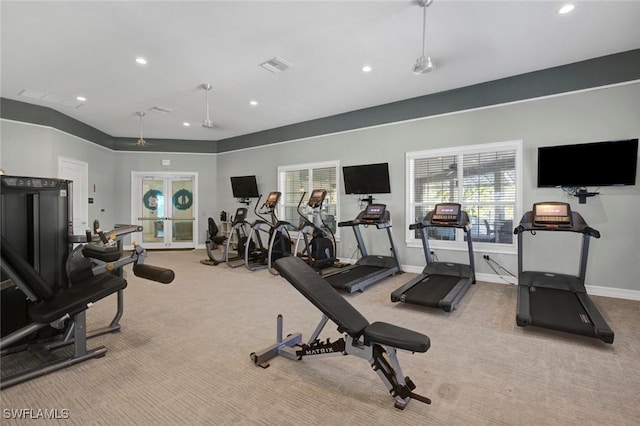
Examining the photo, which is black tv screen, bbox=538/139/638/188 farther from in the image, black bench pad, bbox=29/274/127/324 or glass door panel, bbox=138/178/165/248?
glass door panel, bbox=138/178/165/248

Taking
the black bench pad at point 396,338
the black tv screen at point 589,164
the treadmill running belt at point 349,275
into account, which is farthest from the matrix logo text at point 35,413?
the black tv screen at point 589,164

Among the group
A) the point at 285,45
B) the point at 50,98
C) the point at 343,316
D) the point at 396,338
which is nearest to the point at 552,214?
the point at 396,338

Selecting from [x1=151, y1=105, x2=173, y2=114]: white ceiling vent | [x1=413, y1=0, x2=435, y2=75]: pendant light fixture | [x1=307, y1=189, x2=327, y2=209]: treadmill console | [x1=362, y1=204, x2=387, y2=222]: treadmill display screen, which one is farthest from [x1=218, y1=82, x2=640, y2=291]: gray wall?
[x1=151, y1=105, x2=173, y2=114]: white ceiling vent

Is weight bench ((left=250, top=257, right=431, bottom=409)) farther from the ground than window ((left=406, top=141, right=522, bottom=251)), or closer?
closer

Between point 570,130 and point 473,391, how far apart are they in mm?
4134

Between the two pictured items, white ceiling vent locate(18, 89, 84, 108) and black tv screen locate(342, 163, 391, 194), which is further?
black tv screen locate(342, 163, 391, 194)

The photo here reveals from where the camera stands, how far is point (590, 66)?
4.23 metres

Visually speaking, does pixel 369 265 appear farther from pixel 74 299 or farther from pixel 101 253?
pixel 74 299

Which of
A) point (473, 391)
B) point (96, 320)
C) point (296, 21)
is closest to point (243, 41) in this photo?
point (296, 21)

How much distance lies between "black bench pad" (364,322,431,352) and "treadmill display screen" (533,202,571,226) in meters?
3.05

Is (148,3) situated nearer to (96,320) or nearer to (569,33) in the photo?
(96,320)

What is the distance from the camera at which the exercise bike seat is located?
75.1 inches

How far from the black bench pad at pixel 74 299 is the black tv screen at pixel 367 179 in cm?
448

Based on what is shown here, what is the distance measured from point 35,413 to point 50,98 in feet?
18.8
